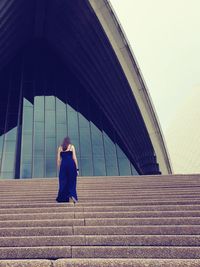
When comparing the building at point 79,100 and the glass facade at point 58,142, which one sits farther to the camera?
the building at point 79,100

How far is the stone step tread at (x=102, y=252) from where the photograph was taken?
3.13 m

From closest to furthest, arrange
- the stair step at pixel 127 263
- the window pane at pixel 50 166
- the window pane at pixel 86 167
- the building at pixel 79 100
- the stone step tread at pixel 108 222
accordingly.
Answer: the stair step at pixel 127 263 → the stone step tread at pixel 108 222 → the window pane at pixel 50 166 → the window pane at pixel 86 167 → the building at pixel 79 100

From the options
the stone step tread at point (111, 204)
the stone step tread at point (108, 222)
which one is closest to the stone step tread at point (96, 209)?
the stone step tread at point (111, 204)

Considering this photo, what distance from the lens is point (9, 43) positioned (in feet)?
61.2

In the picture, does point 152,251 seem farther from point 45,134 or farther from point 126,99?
point 126,99

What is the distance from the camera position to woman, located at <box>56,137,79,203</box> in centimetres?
521

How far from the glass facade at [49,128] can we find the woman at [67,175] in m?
8.98

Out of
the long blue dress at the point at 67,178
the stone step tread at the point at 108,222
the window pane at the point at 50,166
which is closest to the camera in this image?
the stone step tread at the point at 108,222

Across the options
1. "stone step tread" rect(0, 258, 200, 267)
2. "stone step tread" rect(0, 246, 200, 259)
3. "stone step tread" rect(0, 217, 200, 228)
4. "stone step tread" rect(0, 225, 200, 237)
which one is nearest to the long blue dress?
"stone step tread" rect(0, 217, 200, 228)

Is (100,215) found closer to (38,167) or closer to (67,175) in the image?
(67,175)

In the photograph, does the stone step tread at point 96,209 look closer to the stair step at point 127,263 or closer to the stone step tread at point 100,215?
the stone step tread at point 100,215

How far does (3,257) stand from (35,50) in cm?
1946

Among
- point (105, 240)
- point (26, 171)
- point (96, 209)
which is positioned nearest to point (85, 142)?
point (26, 171)

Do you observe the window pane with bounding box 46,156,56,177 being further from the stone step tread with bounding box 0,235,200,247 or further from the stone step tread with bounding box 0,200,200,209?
the stone step tread with bounding box 0,235,200,247
